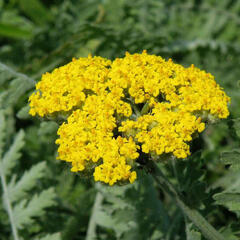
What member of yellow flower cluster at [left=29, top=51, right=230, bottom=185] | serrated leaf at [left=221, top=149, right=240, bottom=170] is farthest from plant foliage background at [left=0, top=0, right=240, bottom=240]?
yellow flower cluster at [left=29, top=51, right=230, bottom=185]

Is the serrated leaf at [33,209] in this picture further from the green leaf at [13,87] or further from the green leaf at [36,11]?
the green leaf at [36,11]

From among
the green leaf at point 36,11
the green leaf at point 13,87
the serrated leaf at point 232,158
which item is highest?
the green leaf at point 36,11

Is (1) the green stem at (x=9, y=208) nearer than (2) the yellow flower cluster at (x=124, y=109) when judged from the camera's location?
No

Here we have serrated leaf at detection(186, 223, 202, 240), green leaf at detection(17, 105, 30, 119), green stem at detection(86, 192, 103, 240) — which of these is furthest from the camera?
green stem at detection(86, 192, 103, 240)

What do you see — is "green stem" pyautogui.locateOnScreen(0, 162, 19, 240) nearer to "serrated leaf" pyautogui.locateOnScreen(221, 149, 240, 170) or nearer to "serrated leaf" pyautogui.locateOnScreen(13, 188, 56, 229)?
"serrated leaf" pyautogui.locateOnScreen(13, 188, 56, 229)

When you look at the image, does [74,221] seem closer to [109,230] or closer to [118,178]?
[109,230]

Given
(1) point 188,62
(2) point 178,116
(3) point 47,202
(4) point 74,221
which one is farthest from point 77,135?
(1) point 188,62

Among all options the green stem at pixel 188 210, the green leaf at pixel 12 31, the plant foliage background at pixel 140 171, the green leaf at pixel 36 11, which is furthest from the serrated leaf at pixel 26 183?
the green leaf at pixel 36 11

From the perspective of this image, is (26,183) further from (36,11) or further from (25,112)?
(36,11)
